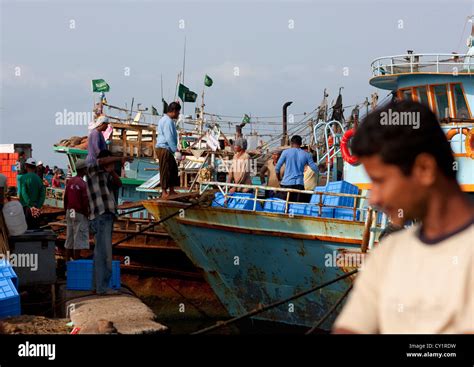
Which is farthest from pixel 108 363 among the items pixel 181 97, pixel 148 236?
pixel 181 97

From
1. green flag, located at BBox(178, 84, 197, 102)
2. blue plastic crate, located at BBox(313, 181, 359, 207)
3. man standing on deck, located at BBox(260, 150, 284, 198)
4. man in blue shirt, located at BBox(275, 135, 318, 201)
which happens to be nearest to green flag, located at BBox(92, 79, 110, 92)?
green flag, located at BBox(178, 84, 197, 102)

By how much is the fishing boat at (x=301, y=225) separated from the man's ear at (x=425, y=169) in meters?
8.93

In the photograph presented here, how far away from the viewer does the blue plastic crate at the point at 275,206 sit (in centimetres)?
1197

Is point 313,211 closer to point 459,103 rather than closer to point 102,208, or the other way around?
point 459,103

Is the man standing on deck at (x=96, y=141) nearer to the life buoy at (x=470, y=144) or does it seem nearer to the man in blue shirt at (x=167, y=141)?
the man in blue shirt at (x=167, y=141)

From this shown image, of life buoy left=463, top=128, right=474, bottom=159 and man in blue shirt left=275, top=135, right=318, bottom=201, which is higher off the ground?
life buoy left=463, top=128, right=474, bottom=159

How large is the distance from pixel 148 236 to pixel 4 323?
8317mm

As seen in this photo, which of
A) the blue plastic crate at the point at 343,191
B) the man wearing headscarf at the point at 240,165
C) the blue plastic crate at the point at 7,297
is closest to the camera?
the blue plastic crate at the point at 7,297

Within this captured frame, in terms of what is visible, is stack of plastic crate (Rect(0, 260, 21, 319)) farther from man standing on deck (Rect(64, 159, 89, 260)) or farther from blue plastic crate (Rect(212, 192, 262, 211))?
blue plastic crate (Rect(212, 192, 262, 211))

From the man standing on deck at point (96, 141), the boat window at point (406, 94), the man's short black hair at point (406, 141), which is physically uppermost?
the boat window at point (406, 94)

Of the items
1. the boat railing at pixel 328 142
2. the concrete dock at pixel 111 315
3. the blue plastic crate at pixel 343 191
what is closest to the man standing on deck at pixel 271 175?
the boat railing at pixel 328 142

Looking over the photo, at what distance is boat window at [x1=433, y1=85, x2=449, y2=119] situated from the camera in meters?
12.2

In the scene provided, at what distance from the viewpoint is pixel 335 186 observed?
40.1ft

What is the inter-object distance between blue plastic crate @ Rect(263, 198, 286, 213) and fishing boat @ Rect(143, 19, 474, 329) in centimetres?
2
